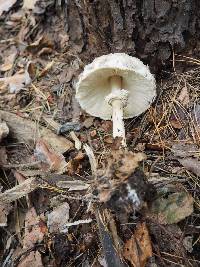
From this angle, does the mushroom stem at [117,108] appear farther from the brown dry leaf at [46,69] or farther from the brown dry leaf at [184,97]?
the brown dry leaf at [46,69]

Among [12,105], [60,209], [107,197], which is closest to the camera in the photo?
[107,197]

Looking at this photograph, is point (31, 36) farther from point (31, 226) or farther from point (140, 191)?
point (140, 191)

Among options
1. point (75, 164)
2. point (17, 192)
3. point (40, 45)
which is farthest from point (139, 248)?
point (40, 45)

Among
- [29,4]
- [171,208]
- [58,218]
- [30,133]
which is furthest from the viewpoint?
[29,4]

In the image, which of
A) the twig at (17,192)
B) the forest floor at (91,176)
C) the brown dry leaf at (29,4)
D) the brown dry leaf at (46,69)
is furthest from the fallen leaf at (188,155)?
the brown dry leaf at (29,4)

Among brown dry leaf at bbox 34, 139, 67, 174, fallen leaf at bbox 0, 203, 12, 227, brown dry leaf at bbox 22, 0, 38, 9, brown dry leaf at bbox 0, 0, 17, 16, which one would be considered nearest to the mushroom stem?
brown dry leaf at bbox 34, 139, 67, 174

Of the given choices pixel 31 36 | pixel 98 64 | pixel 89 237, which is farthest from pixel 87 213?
pixel 31 36

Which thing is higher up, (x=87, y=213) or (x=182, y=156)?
(x=182, y=156)

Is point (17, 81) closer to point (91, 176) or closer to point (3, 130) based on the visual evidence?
point (3, 130)
